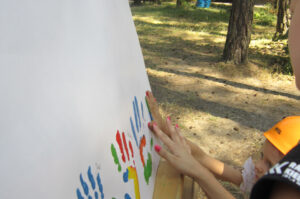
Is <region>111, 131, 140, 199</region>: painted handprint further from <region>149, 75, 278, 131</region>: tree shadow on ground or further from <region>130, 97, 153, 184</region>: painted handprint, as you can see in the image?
<region>149, 75, 278, 131</region>: tree shadow on ground

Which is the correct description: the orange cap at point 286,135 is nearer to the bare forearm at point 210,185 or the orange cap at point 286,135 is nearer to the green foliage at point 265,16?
the bare forearm at point 210,185

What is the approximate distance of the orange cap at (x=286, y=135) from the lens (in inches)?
40.1

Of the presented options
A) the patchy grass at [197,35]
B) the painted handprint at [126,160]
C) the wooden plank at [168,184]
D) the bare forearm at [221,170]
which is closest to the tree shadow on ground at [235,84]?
the patchy grass at [197,35]

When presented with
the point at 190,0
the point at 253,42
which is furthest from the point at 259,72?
the point at 190,0

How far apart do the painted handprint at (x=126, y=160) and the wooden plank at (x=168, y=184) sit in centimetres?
25

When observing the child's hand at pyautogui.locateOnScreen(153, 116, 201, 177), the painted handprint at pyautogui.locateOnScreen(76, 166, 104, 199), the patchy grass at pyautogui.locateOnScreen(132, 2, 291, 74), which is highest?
the painted handprint at pyautogui.locateOnScreen(76, 166, 104, 199)

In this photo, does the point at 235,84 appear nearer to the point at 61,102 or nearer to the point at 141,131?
the point at 141,131

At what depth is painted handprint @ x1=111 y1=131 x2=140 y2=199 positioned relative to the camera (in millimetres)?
842

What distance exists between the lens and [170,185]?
1244 mm

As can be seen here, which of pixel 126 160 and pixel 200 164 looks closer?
pixel 126 160

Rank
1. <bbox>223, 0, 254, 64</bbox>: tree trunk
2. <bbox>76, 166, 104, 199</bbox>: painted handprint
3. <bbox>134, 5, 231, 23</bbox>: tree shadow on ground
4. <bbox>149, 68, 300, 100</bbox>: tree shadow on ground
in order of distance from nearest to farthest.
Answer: <bbox>76, 166, 104, 199</bbox>: painted handprint, <bbox>149, 68, 300, 100</bbox>: tree shadow on ground, <bbox>223, 0, 254, 64</bbox>: tree trunk, <bbox>134, 5, 231, 23</bbox>: tree shadow on ground

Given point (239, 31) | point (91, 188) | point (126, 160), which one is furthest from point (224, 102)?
point (91, 188)

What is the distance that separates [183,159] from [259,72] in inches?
154

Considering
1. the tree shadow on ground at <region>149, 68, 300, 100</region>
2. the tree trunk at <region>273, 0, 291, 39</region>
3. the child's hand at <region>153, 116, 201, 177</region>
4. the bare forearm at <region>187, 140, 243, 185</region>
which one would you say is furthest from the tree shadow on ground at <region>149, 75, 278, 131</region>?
the tree trunk at <region>273, 0, 291, 39</region>
